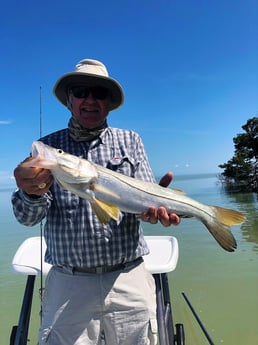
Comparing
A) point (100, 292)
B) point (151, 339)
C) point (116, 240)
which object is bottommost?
point (151, 339)

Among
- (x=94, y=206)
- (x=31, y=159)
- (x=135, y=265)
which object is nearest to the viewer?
(x=31, y=159)

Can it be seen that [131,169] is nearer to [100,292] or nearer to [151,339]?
[100,292]

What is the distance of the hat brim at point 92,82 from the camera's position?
297cm

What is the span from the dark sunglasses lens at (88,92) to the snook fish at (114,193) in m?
0.75

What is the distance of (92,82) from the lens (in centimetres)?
298

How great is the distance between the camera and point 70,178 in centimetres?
228

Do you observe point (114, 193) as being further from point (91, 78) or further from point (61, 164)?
point (91, 78)

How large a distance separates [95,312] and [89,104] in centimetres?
167

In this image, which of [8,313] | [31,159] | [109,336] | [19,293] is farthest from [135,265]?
[19,293]

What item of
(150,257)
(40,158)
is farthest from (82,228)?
(150,257)

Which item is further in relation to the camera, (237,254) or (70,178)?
(237,254)

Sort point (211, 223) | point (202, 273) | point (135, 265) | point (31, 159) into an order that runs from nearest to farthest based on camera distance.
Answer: point (31, 159)
point (211, 223)
point (135, 265)
point (202, 273)

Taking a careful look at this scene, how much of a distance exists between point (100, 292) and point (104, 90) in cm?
168

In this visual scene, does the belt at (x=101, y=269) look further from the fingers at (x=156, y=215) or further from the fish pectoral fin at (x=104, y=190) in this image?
the fish pectoral fin at (x=104, y=190)
